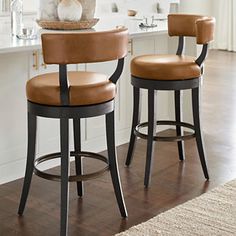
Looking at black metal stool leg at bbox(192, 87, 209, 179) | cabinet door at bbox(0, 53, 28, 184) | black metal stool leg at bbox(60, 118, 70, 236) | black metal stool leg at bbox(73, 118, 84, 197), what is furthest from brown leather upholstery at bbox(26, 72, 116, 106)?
black metal stool leg at bbox(192, 87, 209, 179)

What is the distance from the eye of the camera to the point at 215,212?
292 centimetres

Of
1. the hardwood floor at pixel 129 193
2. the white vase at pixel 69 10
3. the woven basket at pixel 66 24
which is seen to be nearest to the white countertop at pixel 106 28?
the woven basket at pixel 66 24

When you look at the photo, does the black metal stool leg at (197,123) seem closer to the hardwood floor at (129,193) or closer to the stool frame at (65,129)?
the hardwood floor at (129,193)

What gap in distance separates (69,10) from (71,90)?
92cm


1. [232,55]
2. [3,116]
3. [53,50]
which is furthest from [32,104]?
[232,55]

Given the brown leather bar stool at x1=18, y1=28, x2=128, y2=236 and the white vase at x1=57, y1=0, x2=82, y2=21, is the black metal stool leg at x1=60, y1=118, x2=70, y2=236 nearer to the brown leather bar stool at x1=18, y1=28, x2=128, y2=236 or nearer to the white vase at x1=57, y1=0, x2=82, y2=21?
the brown leather bar stool at x1=18, y1=28, x2=128, y2=236

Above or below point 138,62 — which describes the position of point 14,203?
below

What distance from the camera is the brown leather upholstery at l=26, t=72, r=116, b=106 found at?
2574mm

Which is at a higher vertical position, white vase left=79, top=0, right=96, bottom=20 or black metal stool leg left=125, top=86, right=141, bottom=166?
white vase left=79, top=0, right=96, bottom=20

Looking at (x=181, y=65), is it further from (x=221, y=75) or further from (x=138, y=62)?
(x=221, y=75)

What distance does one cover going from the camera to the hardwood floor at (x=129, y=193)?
281cm

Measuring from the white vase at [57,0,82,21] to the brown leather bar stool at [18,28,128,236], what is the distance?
0.65 meters

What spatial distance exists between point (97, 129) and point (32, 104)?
1.26 metres

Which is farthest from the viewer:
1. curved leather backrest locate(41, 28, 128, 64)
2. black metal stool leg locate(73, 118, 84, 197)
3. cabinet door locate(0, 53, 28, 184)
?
cabinet door locate(0, 53, 28, 184)
